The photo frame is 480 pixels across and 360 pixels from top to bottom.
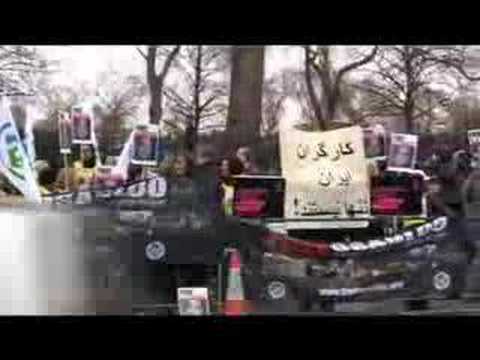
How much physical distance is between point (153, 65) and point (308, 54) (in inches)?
37.2

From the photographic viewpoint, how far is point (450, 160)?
5.88 m

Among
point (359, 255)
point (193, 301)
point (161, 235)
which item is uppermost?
point (161, 235)

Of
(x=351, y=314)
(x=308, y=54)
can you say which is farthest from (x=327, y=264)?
(x=308, y=54)

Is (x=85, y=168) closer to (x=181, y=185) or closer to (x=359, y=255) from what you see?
(x=181, y=185)

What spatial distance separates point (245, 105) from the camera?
5.92m

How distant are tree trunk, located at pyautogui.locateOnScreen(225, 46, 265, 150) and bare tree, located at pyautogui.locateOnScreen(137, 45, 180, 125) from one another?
Answer: 398mm

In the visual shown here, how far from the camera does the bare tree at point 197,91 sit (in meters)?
5.91

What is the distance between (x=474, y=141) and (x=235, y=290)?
5.55ft

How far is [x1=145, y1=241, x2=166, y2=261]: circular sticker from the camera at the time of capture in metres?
5.93

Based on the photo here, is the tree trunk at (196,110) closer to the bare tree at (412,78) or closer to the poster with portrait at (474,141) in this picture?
the bare tree at (412,78)

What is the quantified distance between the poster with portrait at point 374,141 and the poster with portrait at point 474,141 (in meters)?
0.51

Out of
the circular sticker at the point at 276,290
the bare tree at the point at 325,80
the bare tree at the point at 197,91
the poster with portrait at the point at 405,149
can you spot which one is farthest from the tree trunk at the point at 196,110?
the poster with portrait at the point at 405,149

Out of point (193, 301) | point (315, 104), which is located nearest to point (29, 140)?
point (193, 301)

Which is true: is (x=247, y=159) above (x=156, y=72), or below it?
below
